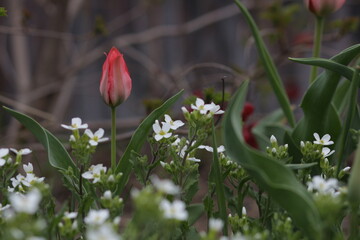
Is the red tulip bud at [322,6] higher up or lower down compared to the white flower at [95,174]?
higher up

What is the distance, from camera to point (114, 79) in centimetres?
122

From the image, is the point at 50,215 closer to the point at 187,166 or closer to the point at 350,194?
the point at 187,166

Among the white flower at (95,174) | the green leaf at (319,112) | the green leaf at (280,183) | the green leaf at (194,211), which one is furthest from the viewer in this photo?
the green leaf at (319,112)

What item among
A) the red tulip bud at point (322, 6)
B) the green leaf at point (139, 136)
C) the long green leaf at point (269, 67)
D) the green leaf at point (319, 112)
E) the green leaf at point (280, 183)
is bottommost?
the green leaf at point (280, 183)

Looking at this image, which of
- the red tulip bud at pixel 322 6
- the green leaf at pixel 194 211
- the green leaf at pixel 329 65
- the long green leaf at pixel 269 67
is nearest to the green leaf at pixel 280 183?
the green leaf at pixel 194 211

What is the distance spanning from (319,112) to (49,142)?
0.60m

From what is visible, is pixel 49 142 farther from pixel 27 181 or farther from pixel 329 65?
pixel 329 65

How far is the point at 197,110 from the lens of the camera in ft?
3.60

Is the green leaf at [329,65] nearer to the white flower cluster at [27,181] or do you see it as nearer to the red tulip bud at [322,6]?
the red tulip bud at [322,6]

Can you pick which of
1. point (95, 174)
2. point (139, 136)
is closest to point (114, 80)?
point (139, 136)

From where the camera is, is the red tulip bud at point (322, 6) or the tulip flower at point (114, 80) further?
the red tulip bud at point (322, 6)

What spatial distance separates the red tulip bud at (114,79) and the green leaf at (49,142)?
0.13 meters

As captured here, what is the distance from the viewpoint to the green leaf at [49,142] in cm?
120

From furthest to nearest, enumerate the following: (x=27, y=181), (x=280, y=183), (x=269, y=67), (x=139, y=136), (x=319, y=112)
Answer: (x=269, y=67), (x=319, y=112), (x=139, y=136), (x=27, y=181), (x=280, y=183)
